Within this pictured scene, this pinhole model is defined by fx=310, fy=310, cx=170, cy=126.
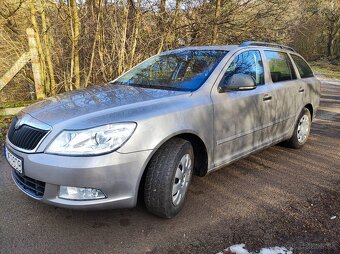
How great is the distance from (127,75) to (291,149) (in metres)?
2.86

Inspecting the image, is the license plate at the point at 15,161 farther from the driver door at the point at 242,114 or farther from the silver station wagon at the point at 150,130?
the driver door at the point at 242,114

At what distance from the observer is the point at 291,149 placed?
4.96 metres

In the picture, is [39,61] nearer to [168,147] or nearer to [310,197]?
[168,147]

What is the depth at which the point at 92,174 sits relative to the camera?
232 centimetres

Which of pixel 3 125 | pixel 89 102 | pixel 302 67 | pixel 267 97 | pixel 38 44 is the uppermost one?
pixel 38 44

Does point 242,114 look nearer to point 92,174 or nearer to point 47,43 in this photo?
point 92,174

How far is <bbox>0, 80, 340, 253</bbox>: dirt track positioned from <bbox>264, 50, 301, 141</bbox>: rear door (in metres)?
0.72

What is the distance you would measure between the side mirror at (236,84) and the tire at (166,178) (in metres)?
0.80

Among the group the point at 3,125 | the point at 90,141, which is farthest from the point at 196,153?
the point at 3,125

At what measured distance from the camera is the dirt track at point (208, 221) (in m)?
2.48

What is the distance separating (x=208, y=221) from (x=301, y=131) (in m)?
2.87

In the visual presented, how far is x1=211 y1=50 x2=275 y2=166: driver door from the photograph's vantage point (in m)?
3.23

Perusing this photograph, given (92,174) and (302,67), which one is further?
(302,67)

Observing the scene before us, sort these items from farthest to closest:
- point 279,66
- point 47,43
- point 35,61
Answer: point 47,43 < point 35,61 < point 279,66
